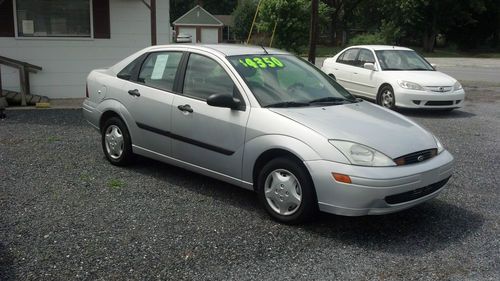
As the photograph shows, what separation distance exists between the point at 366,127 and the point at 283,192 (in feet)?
3.08

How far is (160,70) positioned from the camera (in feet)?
19.6

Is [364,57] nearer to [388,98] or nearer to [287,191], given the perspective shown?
[388,98]

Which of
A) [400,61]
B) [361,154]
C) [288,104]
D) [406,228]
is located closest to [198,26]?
[400,61]

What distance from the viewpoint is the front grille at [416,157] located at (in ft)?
14.5

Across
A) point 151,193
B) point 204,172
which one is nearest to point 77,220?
point 151,193

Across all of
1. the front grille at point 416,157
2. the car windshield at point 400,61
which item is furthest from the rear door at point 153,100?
the car windshield at point 400,61

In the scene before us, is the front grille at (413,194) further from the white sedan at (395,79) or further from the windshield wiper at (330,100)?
the white sedan at (395,79)

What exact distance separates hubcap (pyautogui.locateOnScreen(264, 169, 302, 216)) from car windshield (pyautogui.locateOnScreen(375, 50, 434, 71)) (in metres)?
8.26

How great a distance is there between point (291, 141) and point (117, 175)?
8.30 feet

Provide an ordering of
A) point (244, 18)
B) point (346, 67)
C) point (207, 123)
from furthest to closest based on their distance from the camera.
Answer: point (244, 18) < point (346, 67) < point (207, 123)

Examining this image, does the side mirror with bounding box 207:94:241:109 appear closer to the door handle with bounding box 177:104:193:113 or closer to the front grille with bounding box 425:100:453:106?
the door handle with bounding box 177:104:193:113

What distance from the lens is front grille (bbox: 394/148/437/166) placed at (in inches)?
173

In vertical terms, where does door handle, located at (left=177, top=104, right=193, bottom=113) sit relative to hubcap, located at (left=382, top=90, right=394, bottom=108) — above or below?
above

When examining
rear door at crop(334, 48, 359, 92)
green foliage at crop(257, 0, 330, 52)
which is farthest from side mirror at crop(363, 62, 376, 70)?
green foliage at crop(257, 0, 330, 52)
